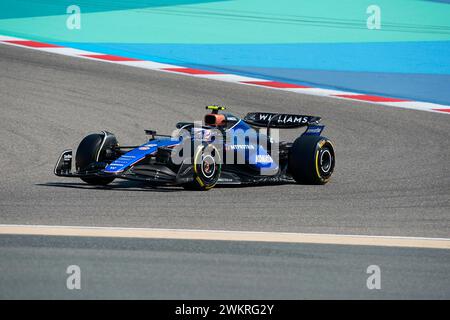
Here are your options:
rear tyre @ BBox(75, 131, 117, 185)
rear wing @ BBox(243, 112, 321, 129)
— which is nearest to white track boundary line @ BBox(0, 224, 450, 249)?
rear tyre @ BBox(75, 131, 117, 185)

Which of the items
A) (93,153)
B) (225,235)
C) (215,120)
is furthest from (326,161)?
(225,235)

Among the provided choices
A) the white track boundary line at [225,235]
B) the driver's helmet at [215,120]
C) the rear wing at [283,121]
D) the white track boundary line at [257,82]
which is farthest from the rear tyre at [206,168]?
the white track boundary line at [257,82]

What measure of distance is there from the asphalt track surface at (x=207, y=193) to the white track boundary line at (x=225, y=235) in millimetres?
231

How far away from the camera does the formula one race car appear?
10875 millimetres

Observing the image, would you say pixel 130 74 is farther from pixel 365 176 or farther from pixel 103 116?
pixel 365 176

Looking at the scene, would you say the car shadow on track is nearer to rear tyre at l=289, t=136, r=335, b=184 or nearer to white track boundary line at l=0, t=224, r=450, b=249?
rear tyre at l=289, t=136, r=335, b=184

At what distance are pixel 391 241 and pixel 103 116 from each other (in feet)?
28.9

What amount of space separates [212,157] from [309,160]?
1.46 meters

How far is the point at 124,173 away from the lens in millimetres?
10766

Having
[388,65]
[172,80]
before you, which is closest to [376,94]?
[388,65]

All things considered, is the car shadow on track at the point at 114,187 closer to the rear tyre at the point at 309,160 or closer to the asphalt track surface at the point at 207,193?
the asphalt track surface at the point at 207,193
